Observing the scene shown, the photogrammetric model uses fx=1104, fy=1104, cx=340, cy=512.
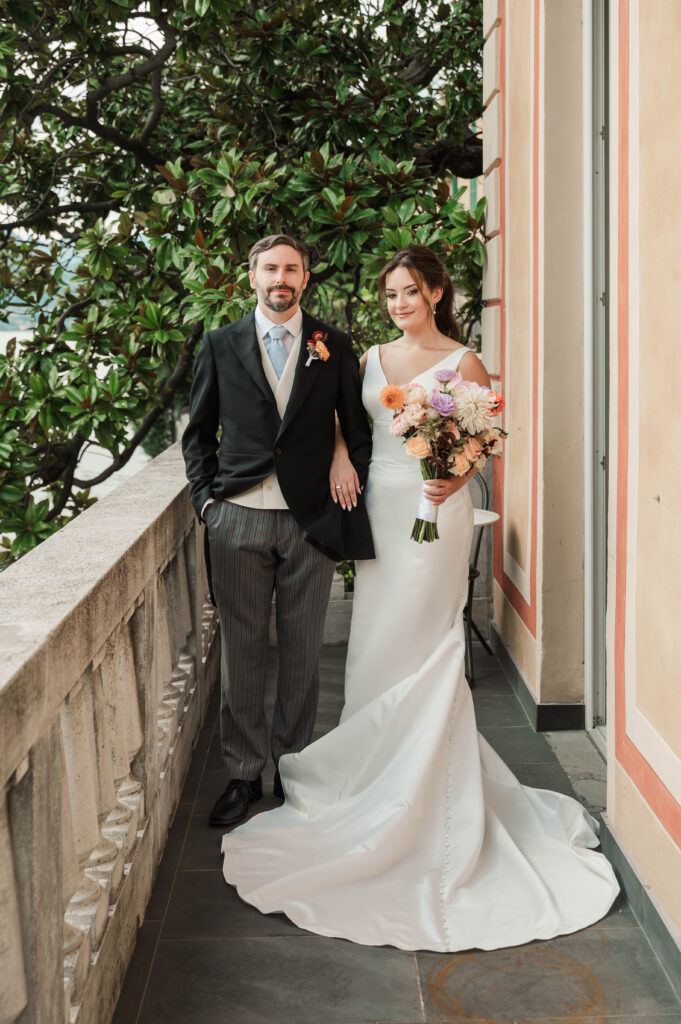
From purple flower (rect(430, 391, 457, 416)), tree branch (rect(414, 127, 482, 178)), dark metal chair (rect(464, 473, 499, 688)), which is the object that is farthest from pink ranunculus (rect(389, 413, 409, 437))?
tree branch (rect(414, 127, 482, 178))

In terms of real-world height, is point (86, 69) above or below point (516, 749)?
above

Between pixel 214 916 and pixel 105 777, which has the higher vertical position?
pixel 105 777

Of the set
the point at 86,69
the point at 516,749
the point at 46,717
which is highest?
the point at 86,69

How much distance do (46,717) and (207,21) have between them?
17.0 feet

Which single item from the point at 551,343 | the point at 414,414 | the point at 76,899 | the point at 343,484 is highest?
the point at 551,343

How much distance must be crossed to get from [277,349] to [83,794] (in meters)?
1.87

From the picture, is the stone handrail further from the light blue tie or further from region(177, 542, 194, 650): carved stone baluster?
the light blue tie

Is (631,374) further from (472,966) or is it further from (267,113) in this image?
(267,113)

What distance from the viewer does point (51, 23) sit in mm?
6934

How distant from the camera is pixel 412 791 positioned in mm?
3559

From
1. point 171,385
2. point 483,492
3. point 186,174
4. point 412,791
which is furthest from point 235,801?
point 186,174

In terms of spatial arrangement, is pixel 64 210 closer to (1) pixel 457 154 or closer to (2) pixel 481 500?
(1) pixel 457 154

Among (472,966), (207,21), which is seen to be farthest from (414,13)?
(472,966)

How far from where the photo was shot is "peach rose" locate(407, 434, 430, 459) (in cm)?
361
